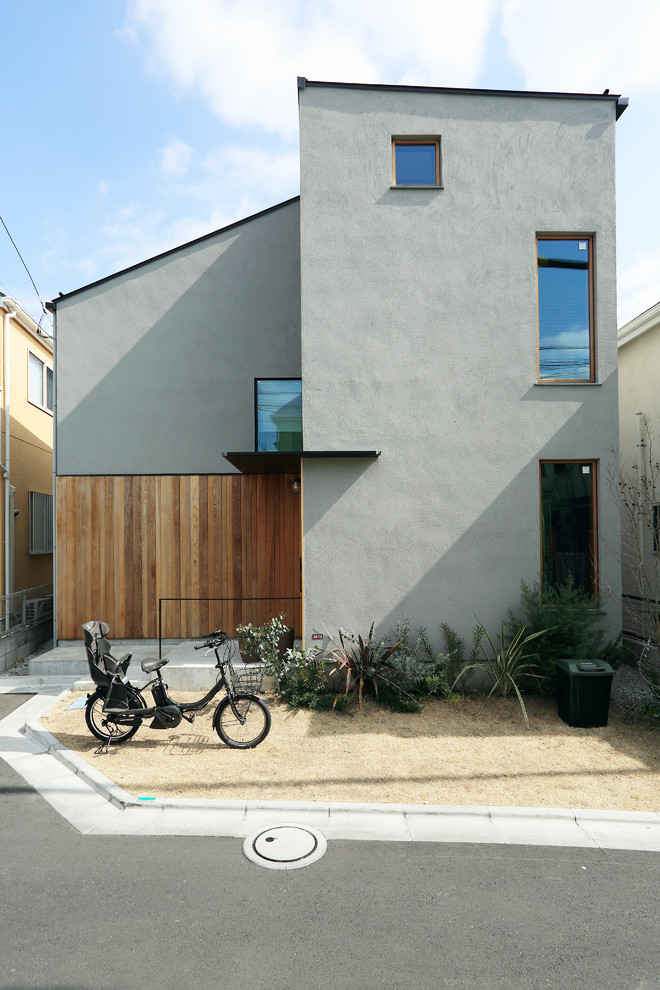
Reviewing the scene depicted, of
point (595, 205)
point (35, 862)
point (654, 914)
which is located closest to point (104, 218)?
point (595, 205)

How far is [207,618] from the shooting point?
9930 mm

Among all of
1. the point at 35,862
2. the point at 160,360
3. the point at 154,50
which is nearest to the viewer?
the point at 35,862

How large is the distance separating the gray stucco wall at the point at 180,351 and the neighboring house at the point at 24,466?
332 cm

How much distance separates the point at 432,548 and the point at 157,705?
12.6 feet

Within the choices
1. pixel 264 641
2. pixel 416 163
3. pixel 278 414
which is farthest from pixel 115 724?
pixel 416 163

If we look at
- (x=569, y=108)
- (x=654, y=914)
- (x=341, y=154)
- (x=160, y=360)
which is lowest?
(x=654, y=914)

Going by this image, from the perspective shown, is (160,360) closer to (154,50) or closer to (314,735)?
(154,50)

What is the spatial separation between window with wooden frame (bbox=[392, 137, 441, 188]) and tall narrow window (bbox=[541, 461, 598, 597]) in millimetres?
4252

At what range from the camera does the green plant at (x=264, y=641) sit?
7.43 m

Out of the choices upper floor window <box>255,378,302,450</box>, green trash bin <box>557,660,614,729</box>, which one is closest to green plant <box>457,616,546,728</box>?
green trash bin <box>557,660,614,729</box>

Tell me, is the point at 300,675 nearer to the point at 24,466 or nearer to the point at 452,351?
the point at 452,351

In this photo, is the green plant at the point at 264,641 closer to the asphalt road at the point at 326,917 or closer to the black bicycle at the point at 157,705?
the black bicycle at the point at 157,705

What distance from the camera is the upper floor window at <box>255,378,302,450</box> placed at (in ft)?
32.2

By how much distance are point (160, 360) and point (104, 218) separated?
7.83 feet
